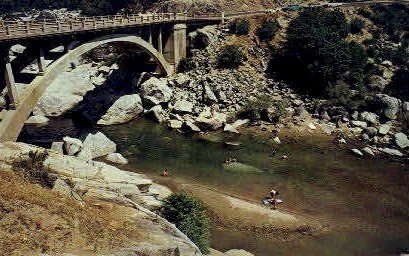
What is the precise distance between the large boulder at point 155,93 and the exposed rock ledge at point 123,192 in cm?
2163

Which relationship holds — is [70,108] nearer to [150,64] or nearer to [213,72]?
[150,64]

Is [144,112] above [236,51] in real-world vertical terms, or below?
below

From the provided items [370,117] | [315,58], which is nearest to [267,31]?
[315,58]

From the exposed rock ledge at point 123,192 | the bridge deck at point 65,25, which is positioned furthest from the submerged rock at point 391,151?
the bridge deck at point 65,25

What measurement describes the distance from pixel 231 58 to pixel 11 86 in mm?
34335

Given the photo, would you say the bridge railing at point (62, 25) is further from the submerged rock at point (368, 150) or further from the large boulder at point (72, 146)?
the submerged rock at point (368, 150)

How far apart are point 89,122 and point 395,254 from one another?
3720cm

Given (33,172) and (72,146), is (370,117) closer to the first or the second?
(72,146)

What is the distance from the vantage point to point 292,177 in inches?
1515

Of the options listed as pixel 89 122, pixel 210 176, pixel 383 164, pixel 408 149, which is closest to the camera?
pixel 210 176

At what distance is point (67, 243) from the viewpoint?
51.9 ft

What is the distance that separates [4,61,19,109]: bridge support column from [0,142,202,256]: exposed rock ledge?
388 centimetres

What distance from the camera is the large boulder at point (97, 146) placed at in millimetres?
39213

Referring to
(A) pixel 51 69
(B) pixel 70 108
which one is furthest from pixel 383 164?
(B) pixel 70 108
